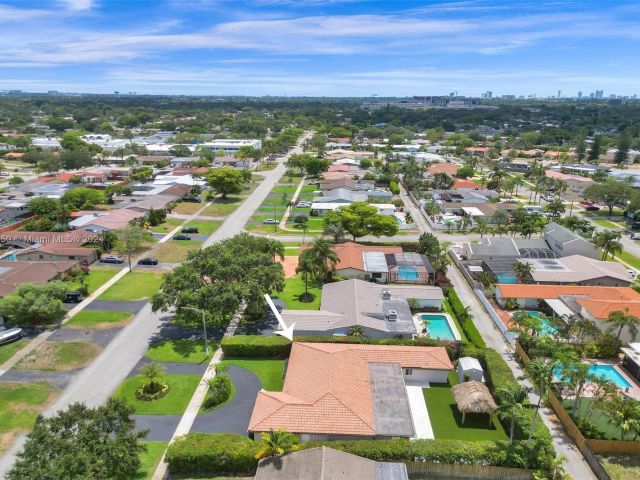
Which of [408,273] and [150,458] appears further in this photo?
[408,273]

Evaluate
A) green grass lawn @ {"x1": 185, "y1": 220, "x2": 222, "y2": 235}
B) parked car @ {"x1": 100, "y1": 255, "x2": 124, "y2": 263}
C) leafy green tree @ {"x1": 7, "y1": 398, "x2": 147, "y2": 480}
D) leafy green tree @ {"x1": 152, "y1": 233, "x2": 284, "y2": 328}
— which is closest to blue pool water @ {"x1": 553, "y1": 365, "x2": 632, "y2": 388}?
leafy green tree @ {"x1": 152, "y1": 233, "x2": 284, "y2": 328}

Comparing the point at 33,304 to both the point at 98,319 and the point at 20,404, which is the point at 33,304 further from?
the point at 20,404

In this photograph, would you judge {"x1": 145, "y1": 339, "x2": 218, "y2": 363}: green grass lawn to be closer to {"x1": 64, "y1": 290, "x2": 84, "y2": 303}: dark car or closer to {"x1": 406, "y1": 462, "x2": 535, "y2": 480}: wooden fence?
{"x1": 64, "y1": 290, "x2": 84, "y2": 303}: dark car

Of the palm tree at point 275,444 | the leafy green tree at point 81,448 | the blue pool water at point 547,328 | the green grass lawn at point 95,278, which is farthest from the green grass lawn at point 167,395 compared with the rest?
the blue pool water at point 547,328

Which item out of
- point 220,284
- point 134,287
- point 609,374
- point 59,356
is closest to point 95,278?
point 134,287

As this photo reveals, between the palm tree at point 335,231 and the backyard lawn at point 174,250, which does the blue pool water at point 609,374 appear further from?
the backyard lawn at point 174,250

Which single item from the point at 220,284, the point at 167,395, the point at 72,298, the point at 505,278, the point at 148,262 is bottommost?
the point at 167,395

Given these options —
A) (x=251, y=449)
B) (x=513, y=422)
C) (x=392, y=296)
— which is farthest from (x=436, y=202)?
(x=251, y=449)
